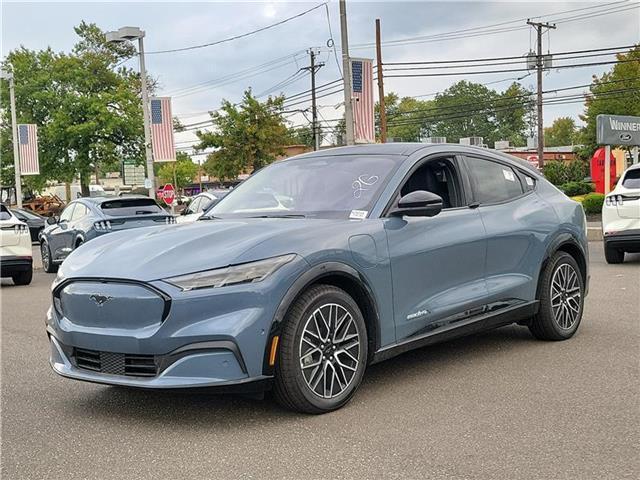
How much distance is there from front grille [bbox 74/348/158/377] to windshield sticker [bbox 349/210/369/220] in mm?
1591

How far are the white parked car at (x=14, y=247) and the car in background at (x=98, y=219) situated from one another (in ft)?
4.52

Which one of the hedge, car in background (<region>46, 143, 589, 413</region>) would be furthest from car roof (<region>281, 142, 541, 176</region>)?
the hedge

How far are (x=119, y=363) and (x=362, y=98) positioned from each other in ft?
63.3

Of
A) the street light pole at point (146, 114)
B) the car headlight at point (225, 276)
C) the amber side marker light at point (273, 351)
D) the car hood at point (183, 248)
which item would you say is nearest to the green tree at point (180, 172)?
the street light pole at point (146, 114)

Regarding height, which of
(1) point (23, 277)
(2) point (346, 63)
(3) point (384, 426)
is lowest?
(1) point (23, 277)

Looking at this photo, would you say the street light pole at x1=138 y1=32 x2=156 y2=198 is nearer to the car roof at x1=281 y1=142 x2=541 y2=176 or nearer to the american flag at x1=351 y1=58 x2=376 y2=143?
the american flag at x1=351 y1=58 x2=376 y2=143

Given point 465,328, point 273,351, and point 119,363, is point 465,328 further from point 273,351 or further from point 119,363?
point 119,363

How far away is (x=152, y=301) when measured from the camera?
4.00 meters

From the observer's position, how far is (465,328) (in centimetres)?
529

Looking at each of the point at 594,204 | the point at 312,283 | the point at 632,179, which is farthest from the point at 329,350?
the point at 594,204

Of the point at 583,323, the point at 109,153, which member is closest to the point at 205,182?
the point at 109,153

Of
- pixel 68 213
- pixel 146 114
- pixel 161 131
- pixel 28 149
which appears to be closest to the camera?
pixel 68 213

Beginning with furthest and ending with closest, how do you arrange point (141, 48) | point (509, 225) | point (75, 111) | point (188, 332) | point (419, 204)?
point (75, 111) → point (141, 48) → point (509, 225) → point (419, 204) → point (188, 332)

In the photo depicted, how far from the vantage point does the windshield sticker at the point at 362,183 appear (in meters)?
5.08
